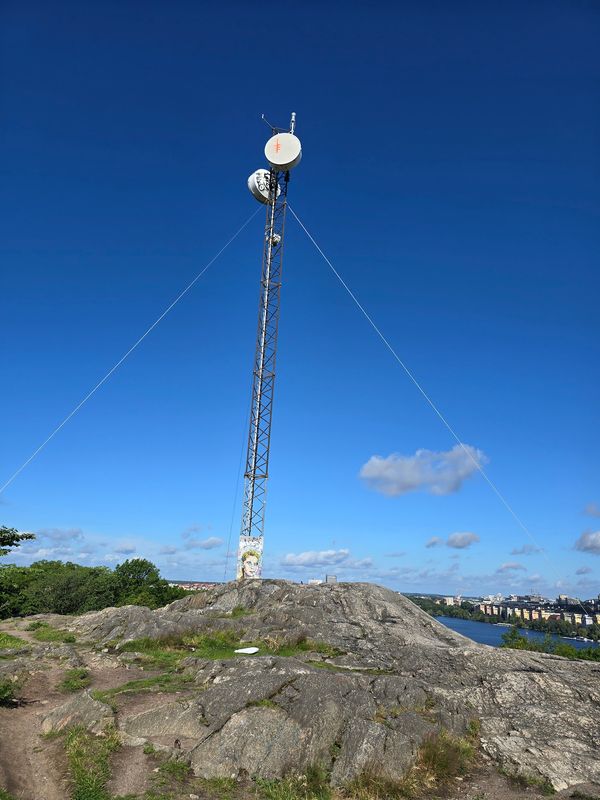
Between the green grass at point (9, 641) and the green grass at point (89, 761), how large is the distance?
591 inches

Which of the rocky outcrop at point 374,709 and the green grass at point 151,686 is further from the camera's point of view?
the green grass at point 151,686

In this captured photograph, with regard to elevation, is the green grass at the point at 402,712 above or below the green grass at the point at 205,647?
below

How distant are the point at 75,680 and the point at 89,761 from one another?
833 centimetres

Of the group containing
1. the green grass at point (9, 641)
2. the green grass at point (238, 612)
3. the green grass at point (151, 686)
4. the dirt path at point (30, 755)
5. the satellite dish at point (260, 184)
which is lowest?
the dirt path at point (30, 755)

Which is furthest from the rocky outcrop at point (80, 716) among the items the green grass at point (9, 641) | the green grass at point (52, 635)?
Answer: the green grass at point (52, 635)

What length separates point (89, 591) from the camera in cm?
5562

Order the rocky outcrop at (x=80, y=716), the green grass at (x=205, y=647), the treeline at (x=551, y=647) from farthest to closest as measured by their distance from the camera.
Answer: the treeline at (x=551, y=647)
the green grass at (x=205, y=647)
the rocky outcrop at (x=80, y=716)

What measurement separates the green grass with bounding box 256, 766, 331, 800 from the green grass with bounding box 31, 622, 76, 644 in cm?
1990

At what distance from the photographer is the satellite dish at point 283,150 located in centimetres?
4319

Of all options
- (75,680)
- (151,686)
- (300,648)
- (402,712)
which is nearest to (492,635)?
(300,648)

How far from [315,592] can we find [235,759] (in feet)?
61.1

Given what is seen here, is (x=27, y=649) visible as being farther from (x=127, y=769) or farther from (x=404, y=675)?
(x=404, y=675)

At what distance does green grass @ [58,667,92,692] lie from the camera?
735 inches

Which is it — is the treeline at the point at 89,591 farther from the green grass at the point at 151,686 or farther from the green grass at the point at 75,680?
the green grass at the point at 151,686
